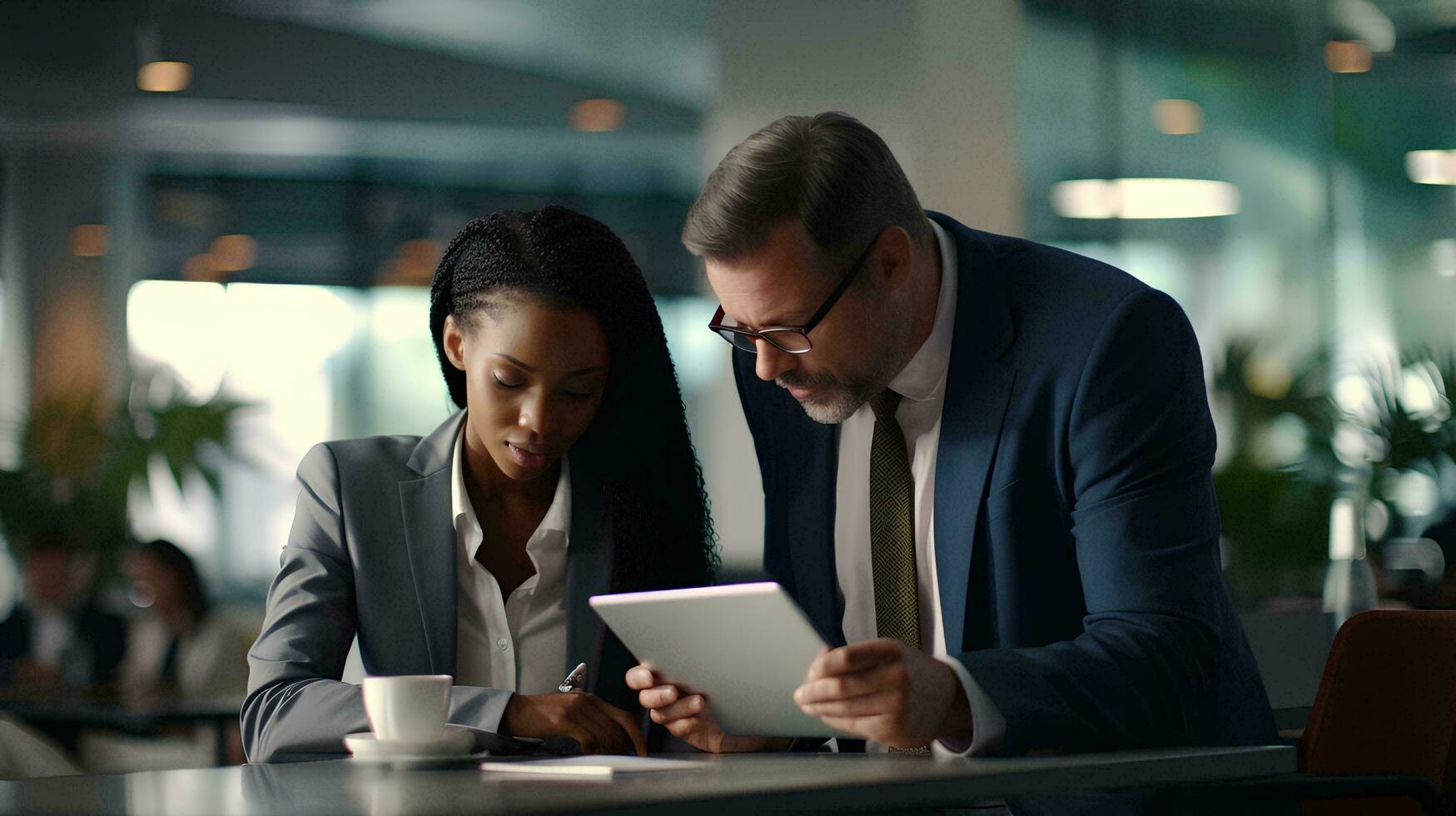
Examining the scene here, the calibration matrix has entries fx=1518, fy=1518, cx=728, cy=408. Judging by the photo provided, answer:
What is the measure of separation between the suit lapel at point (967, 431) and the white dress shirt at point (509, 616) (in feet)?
1.71

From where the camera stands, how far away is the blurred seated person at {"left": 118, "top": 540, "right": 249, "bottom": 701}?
6.08 metres

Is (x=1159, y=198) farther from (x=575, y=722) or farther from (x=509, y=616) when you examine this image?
(x=575, y=722)

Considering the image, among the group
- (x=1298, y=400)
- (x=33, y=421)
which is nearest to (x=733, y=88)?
(x=1298, y=400)

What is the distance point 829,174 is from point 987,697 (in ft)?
2.44

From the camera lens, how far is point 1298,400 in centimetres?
662

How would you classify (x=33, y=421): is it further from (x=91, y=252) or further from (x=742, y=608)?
(x=742, y=608)

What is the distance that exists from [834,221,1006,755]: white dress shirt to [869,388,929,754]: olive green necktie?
2 centimetres

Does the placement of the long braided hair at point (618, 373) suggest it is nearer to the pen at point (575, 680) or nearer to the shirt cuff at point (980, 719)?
the pen at point (575, 680)

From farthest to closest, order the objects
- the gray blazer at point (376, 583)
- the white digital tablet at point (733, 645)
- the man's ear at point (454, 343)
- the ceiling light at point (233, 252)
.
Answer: the ceiling light at point (233, 252) < the man's ear at point (454, 343) < the gray blazer at point (376, 583) < the white digital tablet at point (733, 645)

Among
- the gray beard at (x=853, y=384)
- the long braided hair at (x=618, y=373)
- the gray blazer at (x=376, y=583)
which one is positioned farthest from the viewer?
the long braided hair at (x=618, y=373)

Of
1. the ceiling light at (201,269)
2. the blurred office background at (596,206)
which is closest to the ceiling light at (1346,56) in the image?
the blurred office background at (596,206)

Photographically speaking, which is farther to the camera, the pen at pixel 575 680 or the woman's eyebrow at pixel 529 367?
the woman's eyebrow at pixel 529 367

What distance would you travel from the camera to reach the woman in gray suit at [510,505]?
195cm

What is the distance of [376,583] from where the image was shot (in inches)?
77.5
